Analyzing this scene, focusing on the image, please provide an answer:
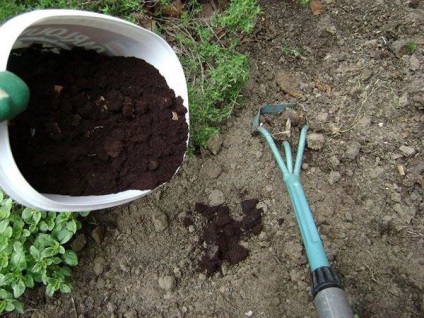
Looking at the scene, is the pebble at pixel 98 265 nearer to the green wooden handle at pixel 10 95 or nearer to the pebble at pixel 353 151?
the green wooden handle at pixel 10 95

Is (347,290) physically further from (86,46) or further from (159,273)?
(86,46)

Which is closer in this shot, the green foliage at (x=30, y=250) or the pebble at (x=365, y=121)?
the green foliage at (x=30, y=250)

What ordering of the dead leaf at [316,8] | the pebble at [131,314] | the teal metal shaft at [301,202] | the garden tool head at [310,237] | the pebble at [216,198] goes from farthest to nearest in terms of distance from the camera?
the dead leaf at [316,8] → the pebble at [216,198] → the pebble at [131,314] → the teal metal shaft at [301,202] → the garden tool head at [310,237]

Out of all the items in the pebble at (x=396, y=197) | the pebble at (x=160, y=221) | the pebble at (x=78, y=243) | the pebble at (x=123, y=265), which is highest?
the pebble at (x=396, y=197)

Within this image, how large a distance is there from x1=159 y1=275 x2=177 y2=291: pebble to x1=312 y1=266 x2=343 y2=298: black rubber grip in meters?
0.46

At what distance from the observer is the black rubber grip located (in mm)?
1181

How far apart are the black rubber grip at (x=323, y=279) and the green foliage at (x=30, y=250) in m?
0.74

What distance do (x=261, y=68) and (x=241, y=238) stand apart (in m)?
0.68

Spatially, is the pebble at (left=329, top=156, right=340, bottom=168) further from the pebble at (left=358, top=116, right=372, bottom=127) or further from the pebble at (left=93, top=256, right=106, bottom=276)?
the pebble at (left=93, top=256, right=106, bottom=276)

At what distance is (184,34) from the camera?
169 centimetres

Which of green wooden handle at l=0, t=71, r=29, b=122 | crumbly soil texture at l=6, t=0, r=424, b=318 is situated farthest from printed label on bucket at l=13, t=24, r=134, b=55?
crumbly soil texture at l=6, t=0, r=424, b=318

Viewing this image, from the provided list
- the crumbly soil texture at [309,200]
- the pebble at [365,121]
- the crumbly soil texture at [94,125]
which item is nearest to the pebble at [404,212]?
the crumbly soil texture at [309,200]

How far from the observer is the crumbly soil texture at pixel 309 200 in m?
1.39

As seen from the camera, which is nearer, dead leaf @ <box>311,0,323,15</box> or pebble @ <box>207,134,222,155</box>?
pebble @ <box>207,134,222,155</box>
